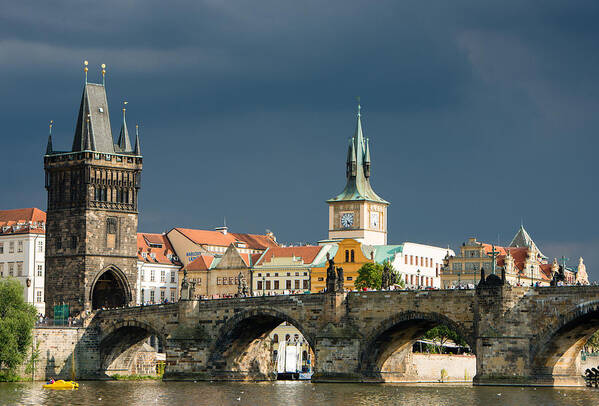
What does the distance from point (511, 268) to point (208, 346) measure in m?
58.7

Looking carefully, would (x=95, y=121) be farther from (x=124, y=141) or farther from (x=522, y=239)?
(x=522, y=239)

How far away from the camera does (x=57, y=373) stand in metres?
109

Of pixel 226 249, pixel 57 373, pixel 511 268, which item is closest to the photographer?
pixel 57 373

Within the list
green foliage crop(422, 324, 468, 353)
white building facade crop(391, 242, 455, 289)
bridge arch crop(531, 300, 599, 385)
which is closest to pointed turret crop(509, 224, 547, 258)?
white building facade crop(391, 242, 455, 289)

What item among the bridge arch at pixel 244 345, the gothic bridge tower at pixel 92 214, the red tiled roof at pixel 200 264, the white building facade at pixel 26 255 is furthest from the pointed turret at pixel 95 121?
the red tiled roof at pixel 200 264

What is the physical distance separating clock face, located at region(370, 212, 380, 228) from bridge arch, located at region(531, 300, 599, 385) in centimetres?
8702

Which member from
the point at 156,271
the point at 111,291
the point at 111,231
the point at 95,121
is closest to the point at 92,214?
the point at 111,231

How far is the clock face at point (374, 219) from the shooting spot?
6786 inches

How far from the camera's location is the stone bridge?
275ft

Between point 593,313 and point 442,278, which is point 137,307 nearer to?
point 593,313

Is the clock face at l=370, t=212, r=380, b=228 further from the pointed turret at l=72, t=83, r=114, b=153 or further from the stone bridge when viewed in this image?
the stone bridge

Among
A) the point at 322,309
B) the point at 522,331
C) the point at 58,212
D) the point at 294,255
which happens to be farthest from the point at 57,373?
the point at 294,255

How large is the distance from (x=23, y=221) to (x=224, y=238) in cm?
3744

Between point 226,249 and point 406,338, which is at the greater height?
point 226,249
